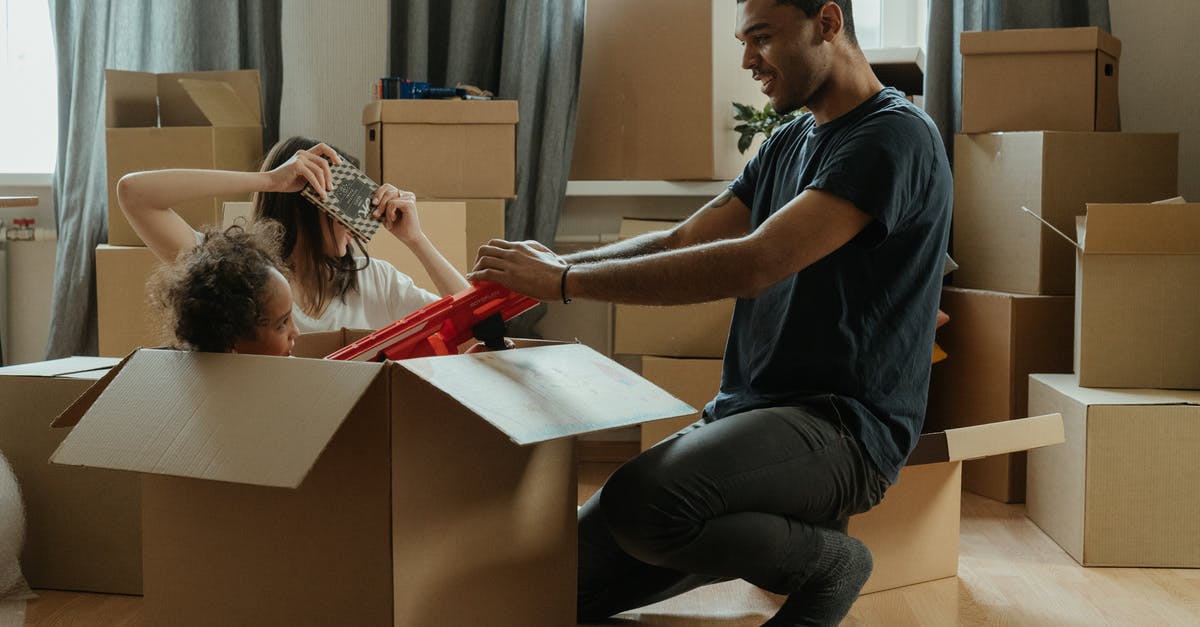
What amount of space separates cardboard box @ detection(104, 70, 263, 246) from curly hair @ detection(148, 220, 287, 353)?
51.0 inches

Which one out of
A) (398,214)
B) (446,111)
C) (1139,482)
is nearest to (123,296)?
(446,111)

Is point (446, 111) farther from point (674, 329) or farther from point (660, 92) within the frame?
point (674, 329)

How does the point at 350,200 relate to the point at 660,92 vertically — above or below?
below

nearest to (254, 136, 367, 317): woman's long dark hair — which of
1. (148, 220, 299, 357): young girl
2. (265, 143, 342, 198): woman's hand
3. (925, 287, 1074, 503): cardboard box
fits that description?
(265, 143, 342, 198): woman's hand

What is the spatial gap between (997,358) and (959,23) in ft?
2.81

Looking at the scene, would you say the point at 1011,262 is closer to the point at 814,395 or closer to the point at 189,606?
the point at 814,395

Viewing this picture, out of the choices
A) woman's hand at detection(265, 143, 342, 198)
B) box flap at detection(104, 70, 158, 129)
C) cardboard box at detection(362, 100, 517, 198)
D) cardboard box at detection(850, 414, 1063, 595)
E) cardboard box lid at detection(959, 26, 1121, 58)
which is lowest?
cardboard box at detection(850, 414, 1063, 595)

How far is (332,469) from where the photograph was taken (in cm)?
107

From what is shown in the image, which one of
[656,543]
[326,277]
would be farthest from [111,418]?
[326,277]

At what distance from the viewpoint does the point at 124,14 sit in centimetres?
291

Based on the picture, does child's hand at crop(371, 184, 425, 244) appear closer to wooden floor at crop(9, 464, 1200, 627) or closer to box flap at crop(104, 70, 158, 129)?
wooden floor at crop(9, 464, 1200, 627)

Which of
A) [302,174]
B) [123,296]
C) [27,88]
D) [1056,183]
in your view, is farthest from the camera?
[27,88]

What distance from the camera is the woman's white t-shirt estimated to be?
1.83 m

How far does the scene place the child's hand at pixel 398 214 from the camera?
1.81 metres
